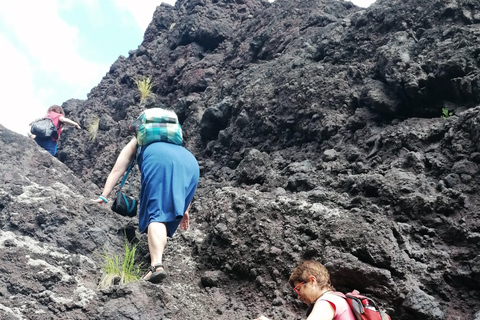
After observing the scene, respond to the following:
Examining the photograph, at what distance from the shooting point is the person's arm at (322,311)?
2.64m

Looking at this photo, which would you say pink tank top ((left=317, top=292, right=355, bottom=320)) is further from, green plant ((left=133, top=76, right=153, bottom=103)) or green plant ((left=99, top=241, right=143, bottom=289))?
green plant ((left=133, top=76, right=153, bottom=103))

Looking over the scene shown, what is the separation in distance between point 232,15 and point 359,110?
5.59 m

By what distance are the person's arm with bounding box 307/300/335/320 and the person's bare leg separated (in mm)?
1554

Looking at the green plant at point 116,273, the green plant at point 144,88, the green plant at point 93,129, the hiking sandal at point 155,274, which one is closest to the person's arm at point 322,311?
the hiking sandal at point 155,274

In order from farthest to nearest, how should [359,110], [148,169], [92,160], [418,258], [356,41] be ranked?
[92,160]
[356,41]
[359,110]
[148,169]
[418,258]

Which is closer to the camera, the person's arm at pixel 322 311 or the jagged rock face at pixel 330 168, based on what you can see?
the person's arm at pixel 322 311

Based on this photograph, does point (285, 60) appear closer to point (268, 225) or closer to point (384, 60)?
point (384, 60)

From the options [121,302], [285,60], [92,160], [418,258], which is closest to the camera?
[121,302]

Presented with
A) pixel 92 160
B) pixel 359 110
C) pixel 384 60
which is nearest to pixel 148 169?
pixel 359 110

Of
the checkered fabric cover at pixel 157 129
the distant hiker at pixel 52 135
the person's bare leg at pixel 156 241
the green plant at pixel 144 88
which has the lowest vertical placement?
the person's bare leg at pixel 156 241

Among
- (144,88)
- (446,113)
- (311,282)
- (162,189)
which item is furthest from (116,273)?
(144,88)

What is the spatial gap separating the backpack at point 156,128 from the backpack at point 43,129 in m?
2.76

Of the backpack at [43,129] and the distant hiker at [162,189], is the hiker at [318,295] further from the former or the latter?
the backpack at [43,129]

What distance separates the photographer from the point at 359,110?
5.88 meters
